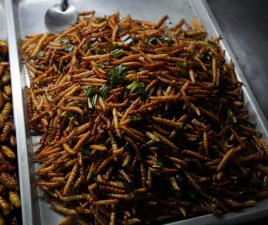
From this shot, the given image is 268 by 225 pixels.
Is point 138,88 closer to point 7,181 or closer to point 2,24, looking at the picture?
point 7,181

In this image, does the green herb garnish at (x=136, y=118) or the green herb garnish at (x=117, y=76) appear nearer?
the green herb garnish at (x=136, y=118)

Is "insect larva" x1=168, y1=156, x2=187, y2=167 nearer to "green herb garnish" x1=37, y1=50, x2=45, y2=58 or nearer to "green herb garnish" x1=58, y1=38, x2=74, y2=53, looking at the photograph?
"green herb garnish" x1=58, y1=38, x2=74, y2=53

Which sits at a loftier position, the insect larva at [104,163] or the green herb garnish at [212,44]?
the green herb garnish at [212,44]

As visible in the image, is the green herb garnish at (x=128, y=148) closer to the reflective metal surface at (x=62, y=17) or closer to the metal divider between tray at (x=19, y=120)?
the metal divider between tray at (x=19, y=120)

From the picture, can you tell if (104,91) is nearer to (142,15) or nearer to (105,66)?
(105,66)

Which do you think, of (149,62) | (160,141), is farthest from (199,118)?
(149,62)

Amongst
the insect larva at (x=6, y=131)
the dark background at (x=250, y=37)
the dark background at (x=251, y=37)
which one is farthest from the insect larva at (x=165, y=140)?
the insect larva at (x=6, y=131)
